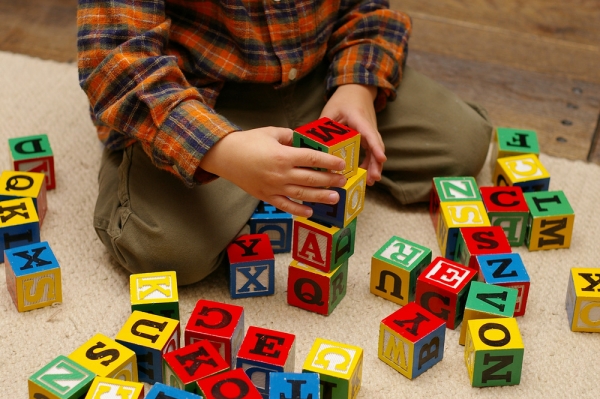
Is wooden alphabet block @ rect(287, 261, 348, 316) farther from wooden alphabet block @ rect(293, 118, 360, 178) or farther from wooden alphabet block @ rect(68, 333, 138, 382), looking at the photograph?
wooden alphabet block @ rect(68, 333, 138, 382)

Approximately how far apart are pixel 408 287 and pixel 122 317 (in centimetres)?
38

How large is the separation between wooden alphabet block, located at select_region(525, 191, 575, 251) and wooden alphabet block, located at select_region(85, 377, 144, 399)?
63cm

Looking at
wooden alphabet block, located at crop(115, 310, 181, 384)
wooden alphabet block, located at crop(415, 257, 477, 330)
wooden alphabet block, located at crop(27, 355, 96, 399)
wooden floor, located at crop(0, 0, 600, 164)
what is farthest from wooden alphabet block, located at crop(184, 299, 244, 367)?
wooden floor, located at crop(0, 0, 600, 164)

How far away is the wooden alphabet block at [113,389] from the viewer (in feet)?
2.75

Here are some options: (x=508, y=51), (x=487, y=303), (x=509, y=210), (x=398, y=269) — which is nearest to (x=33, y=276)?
(x=398, y=269)

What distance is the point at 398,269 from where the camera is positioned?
107cm

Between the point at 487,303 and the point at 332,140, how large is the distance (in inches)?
11.0

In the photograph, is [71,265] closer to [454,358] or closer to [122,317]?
[122,317]

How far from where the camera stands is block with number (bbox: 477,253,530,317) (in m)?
1.04

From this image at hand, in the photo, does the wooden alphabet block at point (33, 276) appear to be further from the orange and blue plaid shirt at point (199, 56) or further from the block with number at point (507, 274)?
the block with number at point (507, 274)

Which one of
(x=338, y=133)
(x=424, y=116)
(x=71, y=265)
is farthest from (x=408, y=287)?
(x=71, y=265)

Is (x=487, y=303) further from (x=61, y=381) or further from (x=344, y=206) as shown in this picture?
(x=61, y=381)

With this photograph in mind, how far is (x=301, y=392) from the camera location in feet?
2.76

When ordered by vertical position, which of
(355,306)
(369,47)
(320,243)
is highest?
(369,47)
